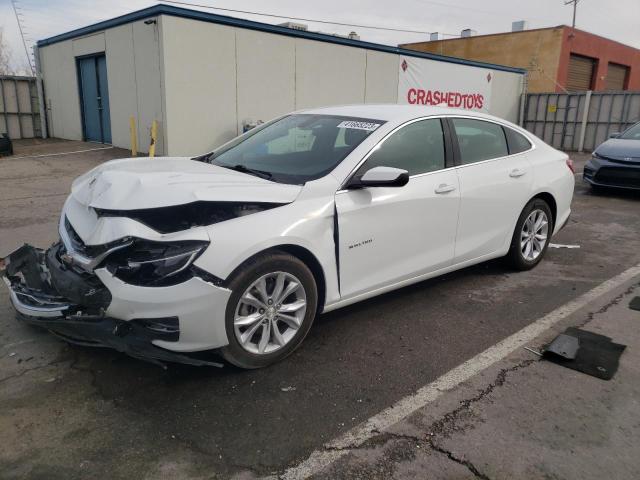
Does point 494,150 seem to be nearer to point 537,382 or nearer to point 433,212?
point 433,212

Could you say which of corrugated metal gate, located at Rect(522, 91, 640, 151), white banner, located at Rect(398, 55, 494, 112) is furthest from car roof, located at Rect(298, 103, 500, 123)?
corrugated metal gate, located at Rect(522, 91, 640, 151)

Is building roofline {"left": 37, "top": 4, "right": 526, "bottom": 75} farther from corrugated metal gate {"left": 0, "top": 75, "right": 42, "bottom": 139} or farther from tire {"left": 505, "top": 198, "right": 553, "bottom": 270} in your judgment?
tire {"left": 505, "top": 198, "right": 553, "bottom": 270}

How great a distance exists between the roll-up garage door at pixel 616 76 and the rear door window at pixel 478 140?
1179 inches

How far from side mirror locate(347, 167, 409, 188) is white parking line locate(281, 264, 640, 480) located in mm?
1270

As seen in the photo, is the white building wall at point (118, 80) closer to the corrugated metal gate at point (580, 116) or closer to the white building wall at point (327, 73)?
the white building wall at point (327, 73)

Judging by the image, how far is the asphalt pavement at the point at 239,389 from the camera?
8.07ft

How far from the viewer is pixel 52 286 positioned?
3227 millimetres

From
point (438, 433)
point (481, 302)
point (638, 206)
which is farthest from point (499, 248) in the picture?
point (638, 206)

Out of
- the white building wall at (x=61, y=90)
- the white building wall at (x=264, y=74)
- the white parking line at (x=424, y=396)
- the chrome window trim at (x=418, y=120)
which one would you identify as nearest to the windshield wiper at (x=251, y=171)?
the chrome window trim at (x=418, y=120)

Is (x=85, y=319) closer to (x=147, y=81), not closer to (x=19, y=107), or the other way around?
(x=147, y=81)

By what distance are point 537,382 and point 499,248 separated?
1924 mm

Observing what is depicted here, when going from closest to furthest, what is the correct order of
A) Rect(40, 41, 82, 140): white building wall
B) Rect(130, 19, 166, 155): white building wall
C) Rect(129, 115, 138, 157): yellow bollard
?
1. Rect(130, 19, 166, 155): white building wall
2. Rect(129, 115, 138, 157): yellow bollard
3. Rect(40, 41, 82, 140): white building wall

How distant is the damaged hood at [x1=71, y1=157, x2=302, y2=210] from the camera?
2977 millimetres

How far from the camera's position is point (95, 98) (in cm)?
1521
